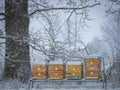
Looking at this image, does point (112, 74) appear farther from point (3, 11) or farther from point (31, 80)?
point (3, 11)

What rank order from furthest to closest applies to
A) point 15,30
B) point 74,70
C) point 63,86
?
point 15,30 < point 74,70 < point 63,86

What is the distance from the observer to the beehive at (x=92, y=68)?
7.15 meters

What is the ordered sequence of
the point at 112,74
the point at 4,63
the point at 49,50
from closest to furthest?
the point at 112,74
the point at 49,50
the point at 4,63

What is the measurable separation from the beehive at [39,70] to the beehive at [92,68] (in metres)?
0.84

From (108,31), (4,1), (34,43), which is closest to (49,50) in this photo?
(34,43)

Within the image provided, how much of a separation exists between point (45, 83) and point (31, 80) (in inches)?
11.0

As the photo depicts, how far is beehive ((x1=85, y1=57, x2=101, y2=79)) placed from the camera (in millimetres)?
7152

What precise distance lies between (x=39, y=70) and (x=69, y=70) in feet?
1.93

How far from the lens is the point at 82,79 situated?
7289 millimetres

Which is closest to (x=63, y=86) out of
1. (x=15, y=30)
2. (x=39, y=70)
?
(x=39, y=70)

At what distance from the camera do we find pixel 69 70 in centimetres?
739

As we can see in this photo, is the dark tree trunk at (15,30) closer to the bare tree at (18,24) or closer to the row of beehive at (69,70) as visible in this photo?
the bare tree at (18,24)

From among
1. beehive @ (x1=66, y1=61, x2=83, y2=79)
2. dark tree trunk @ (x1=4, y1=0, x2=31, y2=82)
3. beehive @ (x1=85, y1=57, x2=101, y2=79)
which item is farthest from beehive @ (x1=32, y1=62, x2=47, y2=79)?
dark tree trunk @ (x1=4, y1=0, x2=31, y2=82)

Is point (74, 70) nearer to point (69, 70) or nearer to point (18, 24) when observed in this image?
point (69, 70)
